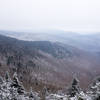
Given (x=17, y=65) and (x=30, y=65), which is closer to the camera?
(x=17, y=65)

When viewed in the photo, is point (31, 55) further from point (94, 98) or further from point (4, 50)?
point (94, 98)

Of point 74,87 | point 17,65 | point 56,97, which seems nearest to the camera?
point 56,97

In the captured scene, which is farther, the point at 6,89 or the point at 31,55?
the point at 31,55

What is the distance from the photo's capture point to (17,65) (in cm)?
13675

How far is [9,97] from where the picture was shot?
14.9 m

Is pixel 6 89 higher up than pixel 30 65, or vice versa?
pixel 6 89

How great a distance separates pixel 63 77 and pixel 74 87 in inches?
5393

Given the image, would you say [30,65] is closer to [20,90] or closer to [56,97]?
[20,90]

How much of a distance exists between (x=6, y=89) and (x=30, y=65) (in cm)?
14137

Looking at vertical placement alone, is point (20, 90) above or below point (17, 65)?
above

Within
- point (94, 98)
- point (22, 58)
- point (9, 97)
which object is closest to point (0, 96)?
point (9, 97)

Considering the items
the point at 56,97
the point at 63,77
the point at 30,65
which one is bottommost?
the point at 63,77

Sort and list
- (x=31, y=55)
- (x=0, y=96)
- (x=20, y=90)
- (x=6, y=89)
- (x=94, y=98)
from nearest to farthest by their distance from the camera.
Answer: (x=94, y=98) < (x=0, y=96) < (x=6, y=89) < (x=20, y=90) < (x=31, y=55)

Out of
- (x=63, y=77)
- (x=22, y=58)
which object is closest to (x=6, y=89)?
(x=63, y=77)
